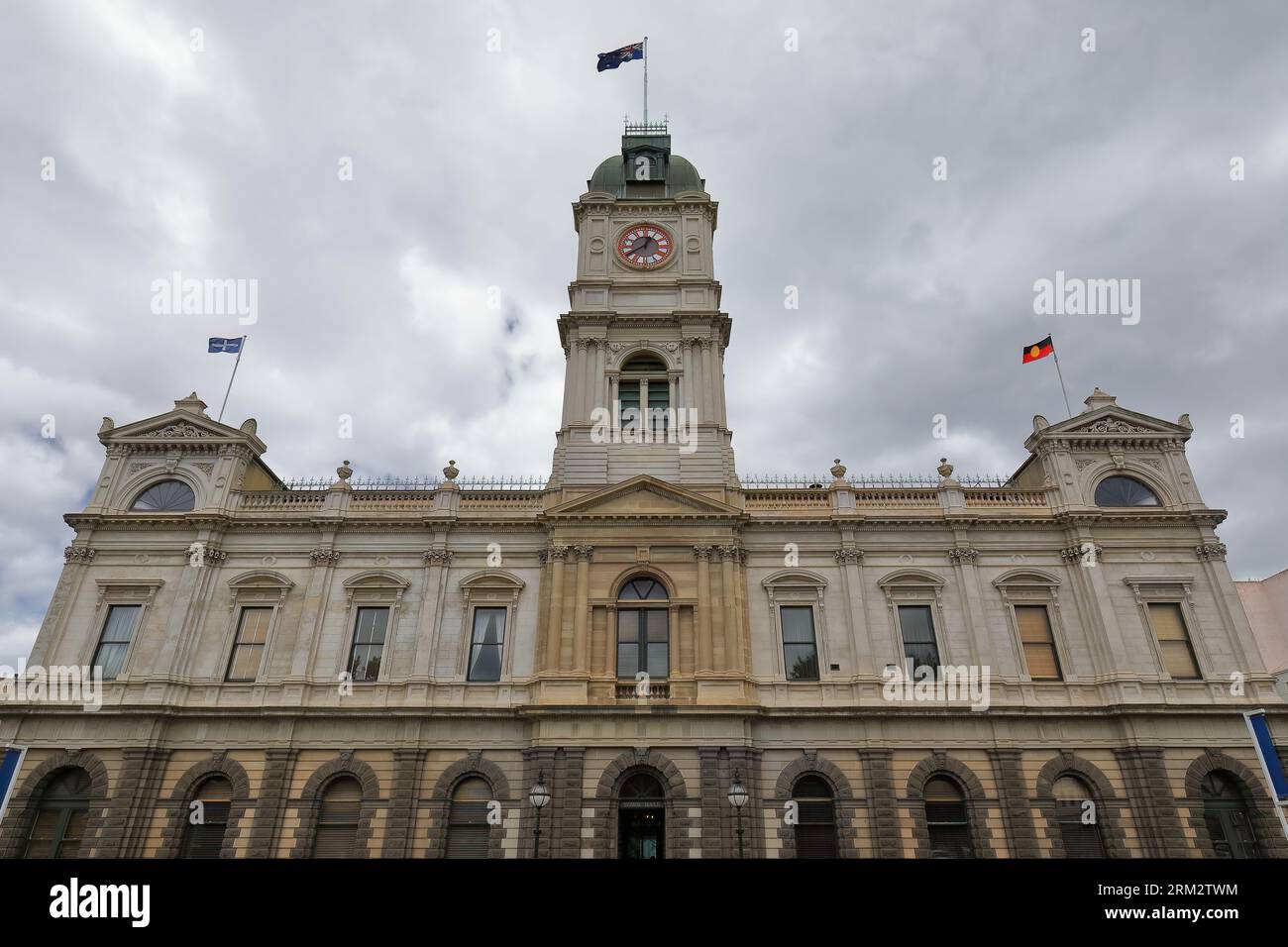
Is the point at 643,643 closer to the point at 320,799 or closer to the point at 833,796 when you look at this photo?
the point at 833,796

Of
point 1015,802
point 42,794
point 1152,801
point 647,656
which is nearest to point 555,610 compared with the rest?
point 647,656

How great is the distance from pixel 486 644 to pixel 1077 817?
20.1m

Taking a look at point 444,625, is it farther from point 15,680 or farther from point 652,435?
point 15,680

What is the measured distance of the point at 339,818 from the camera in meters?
23.8

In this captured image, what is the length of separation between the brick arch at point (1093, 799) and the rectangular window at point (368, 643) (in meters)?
22.3

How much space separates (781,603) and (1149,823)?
12896 mm

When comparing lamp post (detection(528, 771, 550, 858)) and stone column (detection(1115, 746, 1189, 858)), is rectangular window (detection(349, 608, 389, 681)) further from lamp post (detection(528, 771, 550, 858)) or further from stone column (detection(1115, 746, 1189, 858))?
stone column (detection(1115, 746, 1189, 858))

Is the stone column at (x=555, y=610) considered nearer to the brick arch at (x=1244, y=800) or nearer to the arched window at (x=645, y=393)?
the arched window at (x=645, y=393)

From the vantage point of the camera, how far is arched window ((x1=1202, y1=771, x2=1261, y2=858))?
23.0 m

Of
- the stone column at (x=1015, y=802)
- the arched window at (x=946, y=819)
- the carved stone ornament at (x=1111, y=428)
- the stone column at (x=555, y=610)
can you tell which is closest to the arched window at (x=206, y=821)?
the stone column at (x=555, y=610)

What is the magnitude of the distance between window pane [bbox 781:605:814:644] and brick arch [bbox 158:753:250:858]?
60.9 ft

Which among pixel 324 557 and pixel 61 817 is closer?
pixel 61 817

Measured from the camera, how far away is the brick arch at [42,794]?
22969 millimetres
